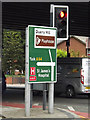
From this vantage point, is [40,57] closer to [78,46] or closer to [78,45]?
[78,46]

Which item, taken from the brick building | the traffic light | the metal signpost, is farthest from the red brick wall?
the metal signpost

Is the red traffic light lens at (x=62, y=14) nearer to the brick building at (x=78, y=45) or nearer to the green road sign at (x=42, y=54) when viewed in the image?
the green road sign at (x=42, y=54)

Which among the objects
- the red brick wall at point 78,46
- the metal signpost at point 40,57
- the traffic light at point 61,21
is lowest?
the metal signpost at point 40,57

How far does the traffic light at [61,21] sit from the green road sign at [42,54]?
0.29 metres

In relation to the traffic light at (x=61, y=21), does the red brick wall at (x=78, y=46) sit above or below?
above

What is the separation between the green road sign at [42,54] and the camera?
1005 cm

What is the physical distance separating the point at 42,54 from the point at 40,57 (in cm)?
13

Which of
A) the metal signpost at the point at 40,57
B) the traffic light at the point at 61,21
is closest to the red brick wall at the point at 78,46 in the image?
the traffic light at the point at 61,21

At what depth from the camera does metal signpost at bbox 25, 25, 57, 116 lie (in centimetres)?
1001

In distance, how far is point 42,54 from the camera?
10242 mm

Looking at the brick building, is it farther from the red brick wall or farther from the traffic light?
the traffic light

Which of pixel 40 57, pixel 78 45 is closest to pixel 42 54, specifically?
pixel 40 57

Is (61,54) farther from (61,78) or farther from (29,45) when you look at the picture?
(29,45)

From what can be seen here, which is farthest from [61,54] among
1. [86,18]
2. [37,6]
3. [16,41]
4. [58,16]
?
[58,16]
